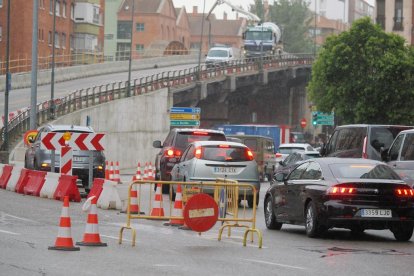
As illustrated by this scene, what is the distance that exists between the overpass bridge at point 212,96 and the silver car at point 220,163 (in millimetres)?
21395

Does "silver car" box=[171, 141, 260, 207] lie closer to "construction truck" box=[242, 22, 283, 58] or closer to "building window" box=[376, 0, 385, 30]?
"construction truck" box=[242, 22, 283, 58]

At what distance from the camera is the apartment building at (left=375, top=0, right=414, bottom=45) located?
103 m

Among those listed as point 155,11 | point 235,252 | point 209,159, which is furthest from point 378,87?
point 155,11

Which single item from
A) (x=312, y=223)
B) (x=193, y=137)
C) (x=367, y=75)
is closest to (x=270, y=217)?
(x=312, y=223)

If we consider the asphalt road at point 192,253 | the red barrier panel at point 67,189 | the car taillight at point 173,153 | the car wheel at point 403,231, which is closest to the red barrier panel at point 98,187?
the red barrier panel at point 67,189

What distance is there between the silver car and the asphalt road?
5.00 meters

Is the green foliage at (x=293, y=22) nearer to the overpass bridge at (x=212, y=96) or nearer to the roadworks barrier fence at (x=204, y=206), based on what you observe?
the overpass bridge at (x=212, y=96)

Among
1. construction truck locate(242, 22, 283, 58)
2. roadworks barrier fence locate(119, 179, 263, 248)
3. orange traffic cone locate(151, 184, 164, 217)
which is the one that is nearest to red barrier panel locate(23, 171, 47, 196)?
roadworks barrier fence locate(119, 179, 263, 248)

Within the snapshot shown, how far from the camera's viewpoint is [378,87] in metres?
66.2

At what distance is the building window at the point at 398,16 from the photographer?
10412cm

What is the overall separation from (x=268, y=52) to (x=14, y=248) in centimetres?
9135

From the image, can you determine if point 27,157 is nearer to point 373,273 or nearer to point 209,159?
point 209,159

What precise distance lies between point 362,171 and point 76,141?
12.4 m

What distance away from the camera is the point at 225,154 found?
27766mm
